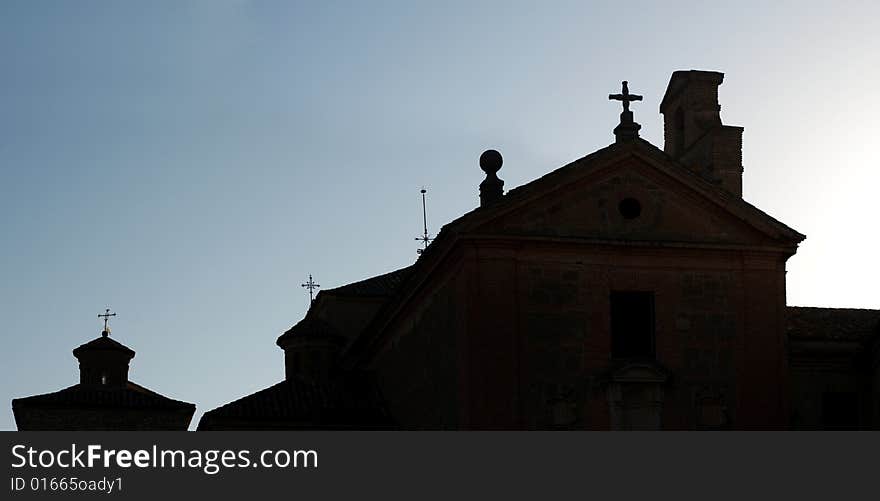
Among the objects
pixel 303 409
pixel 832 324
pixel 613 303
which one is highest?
pixel 613 303

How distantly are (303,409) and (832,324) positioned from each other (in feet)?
36.4

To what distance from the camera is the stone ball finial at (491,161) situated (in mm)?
28828

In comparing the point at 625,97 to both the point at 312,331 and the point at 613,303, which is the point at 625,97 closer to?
the point at 613,303

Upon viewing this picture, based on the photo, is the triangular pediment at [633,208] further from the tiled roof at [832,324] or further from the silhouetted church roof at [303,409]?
the silhouetted church roof at [303,409]

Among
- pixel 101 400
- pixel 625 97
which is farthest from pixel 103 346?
pixel 625 97

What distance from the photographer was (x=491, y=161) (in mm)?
28812

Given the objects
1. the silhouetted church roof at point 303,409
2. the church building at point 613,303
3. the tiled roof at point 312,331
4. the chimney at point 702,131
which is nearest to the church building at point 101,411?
the tiled roof at point 312,331

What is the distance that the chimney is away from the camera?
32844mm

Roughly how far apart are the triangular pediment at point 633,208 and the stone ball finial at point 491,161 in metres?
2.29

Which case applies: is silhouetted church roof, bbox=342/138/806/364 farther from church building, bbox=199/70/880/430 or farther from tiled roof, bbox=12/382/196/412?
tiled roof, bbox=12/382/196/412
